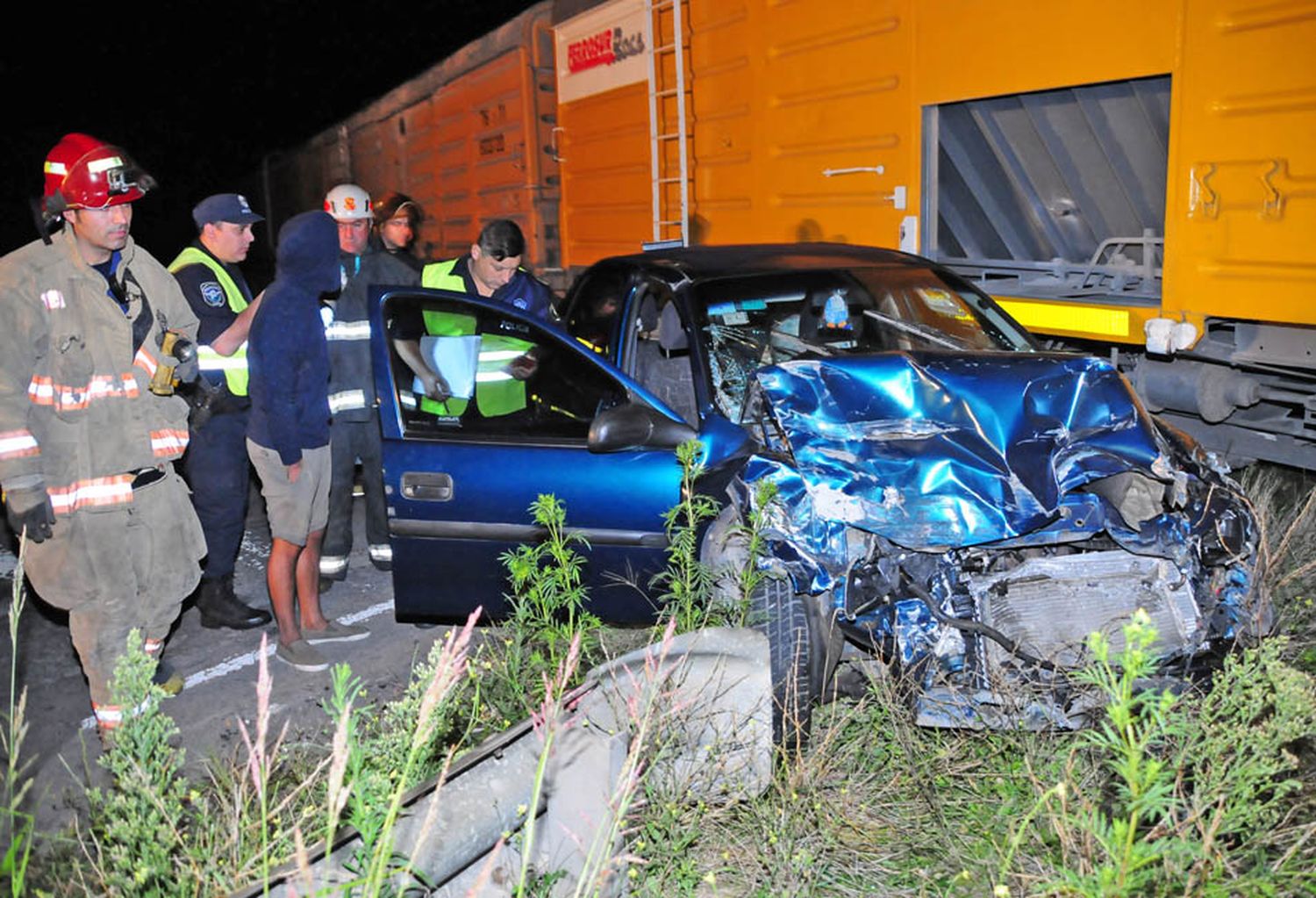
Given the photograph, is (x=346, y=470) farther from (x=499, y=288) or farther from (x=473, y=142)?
(x=473, y=142)

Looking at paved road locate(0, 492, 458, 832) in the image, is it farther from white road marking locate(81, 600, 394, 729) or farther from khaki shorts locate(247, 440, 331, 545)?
khaki shorts locate(247, 440, 331, 545)

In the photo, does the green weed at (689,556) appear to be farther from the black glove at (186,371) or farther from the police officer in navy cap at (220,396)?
the police officer in navy cap at (220,396)

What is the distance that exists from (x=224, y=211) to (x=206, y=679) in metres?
2.00

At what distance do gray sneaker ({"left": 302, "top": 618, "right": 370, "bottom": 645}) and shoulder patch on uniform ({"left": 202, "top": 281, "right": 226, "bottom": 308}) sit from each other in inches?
58.0

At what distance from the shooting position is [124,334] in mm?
3646

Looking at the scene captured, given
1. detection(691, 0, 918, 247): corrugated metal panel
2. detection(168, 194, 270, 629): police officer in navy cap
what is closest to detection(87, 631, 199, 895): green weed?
detection(168, 194, 270, 629): police officer in navy cap

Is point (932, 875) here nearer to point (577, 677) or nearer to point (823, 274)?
point (577, 677)

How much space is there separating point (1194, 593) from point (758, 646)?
1.32 metres

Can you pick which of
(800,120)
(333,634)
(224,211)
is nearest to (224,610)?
(333,634)

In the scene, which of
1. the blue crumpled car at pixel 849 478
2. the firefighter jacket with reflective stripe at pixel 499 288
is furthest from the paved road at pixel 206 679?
the firefighter jacket with reflective stripe at pixel 499 288

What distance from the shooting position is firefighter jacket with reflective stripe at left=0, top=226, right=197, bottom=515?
340 centimetres

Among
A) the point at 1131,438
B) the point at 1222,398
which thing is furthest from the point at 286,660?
the point at 1222,398

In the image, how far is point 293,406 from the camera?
438 centimetres

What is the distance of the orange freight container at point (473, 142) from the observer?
35.4 ft
